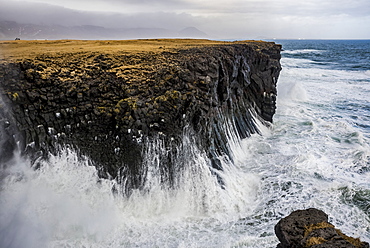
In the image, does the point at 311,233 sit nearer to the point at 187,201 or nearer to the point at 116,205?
the point at 187,201

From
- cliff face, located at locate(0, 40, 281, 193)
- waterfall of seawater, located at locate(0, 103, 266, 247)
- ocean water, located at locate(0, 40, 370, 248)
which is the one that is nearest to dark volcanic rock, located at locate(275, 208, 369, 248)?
ocean water, located at locate(0, 40, 370, 248)

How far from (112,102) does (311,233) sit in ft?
20.8

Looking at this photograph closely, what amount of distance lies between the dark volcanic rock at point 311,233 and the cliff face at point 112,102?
4.56 m

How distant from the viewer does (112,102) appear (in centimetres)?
901

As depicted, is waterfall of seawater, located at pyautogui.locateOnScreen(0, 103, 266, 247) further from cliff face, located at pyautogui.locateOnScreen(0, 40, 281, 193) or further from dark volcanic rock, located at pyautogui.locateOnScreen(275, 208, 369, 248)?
dark volcanic rock, located at pyautogui.locateOnScreen(275, 208, 369, 248)

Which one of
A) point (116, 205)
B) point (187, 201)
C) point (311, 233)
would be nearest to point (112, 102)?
point (116, 205)

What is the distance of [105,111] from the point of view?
8.77 meters

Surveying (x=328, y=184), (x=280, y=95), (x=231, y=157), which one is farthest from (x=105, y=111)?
(x=280, y=95)

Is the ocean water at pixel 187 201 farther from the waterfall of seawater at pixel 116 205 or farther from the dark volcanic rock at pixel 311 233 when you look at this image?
the dark volcanic rock at pixel 311 233

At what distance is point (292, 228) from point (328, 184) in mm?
5876

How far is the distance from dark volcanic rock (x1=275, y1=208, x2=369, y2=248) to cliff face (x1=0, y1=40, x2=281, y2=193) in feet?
15.0

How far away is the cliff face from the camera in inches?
329

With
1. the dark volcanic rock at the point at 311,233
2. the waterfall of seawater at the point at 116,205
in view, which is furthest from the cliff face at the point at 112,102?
the dark volcanic rock at the point at 311,233

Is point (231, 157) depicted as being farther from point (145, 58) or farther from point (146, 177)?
point (145, 58)
